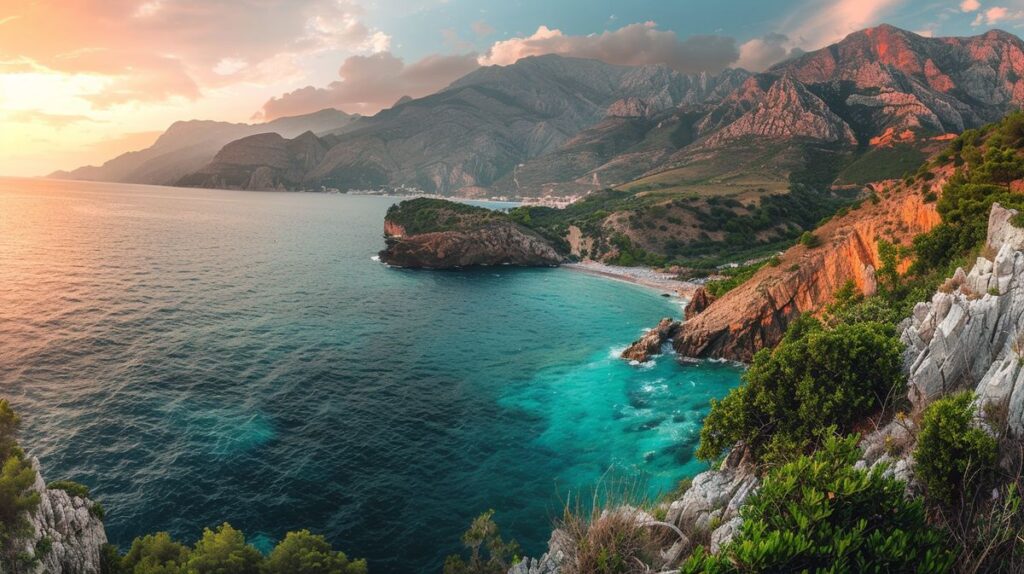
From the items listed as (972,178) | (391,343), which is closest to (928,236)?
(972,178)

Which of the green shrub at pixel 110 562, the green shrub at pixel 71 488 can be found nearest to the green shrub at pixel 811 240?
the green shrub at pixel 110 562

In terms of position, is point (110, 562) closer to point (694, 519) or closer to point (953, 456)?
point (694, 519)

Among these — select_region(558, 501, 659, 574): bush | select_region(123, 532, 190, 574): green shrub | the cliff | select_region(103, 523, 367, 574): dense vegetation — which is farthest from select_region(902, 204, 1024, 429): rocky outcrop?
the cliff

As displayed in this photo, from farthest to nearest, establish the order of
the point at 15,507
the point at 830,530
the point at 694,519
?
the point at 694,519, the point at 15,507, the point at 830,530

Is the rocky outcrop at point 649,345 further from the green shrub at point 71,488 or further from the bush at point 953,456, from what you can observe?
the green shrub at point 71,488

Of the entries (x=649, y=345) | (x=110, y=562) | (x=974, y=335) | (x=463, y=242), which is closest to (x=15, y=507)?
(x=110, y=562)

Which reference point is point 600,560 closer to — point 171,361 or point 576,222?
point 171,361
